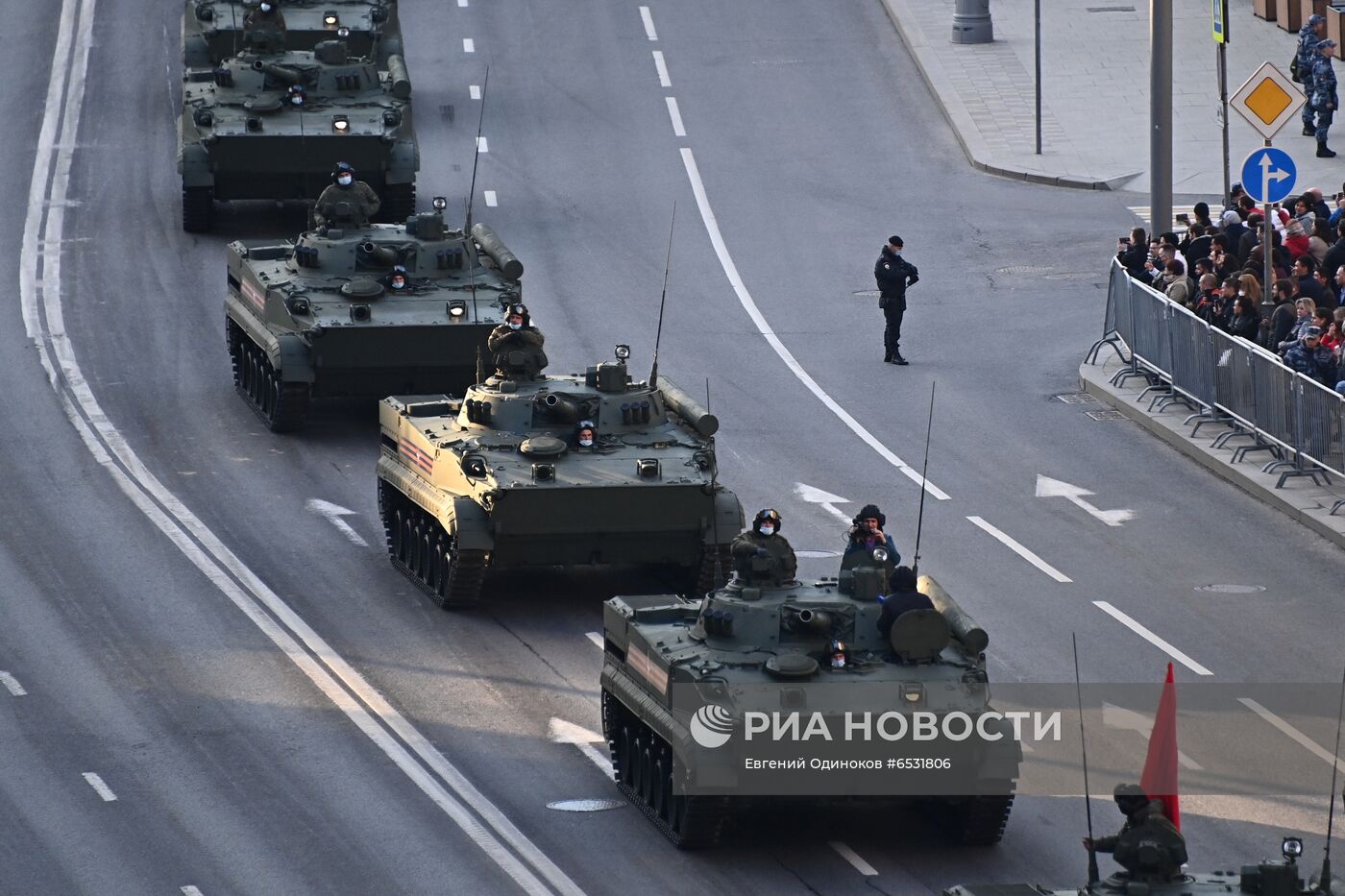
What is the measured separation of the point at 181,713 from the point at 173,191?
2173cm

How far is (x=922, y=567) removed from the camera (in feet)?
94.3

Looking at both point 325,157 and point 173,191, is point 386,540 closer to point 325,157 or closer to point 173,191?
point 325,157

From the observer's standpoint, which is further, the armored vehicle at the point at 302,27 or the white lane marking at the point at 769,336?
the armored vehicle at the point at 302,27

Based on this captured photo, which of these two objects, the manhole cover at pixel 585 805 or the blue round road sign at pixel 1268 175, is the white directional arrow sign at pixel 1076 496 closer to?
the blue round road sign at pixel 1268 175

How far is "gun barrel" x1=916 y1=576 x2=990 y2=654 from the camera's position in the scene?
71.2ft

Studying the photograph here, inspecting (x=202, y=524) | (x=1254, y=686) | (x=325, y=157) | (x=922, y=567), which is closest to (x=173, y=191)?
(x=325, y=157)

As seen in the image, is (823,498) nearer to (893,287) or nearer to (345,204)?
(893,287)

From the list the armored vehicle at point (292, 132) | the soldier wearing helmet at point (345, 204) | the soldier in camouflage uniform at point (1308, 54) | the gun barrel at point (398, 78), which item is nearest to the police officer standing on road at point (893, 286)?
the soldier wearing helmet at point (345, 204)

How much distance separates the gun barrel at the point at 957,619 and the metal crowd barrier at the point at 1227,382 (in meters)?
8.41

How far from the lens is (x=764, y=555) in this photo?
22516mm

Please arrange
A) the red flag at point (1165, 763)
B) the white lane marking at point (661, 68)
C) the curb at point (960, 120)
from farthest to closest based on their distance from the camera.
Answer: the white lane marking at point (661, 68), the curb at point (960, 120), the red flag at point (1165, 763)

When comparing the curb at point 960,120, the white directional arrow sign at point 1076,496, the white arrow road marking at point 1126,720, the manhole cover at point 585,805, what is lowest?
the white directional arrow sign at point 1076,496

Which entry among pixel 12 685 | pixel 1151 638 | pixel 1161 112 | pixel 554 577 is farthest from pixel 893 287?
pixel 12 685

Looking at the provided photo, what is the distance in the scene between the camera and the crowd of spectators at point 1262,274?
1198 inches
